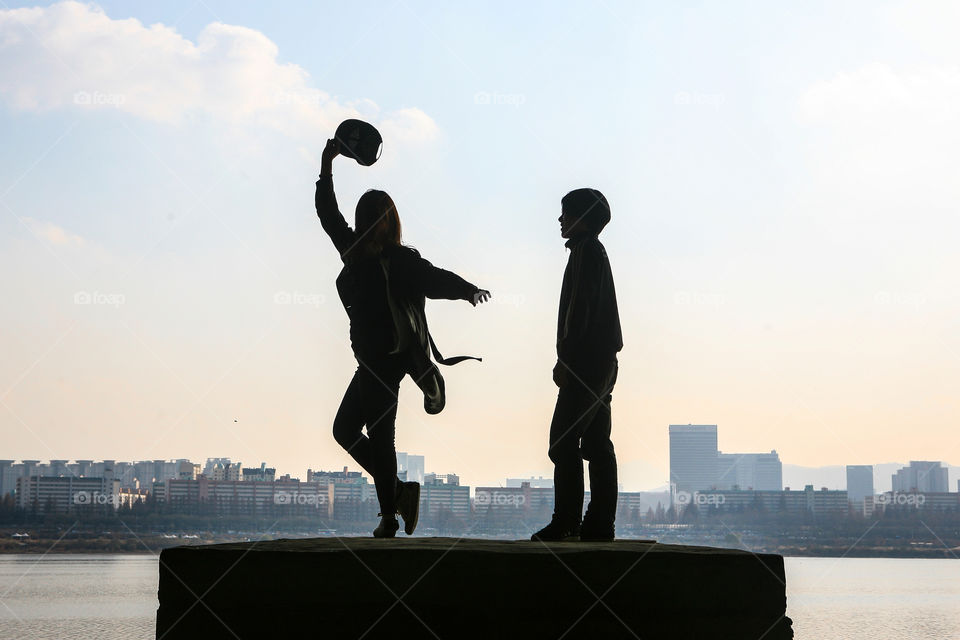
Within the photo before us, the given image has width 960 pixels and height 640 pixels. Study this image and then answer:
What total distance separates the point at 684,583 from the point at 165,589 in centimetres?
242

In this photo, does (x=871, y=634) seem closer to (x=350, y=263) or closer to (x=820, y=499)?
(x=350, y=263)

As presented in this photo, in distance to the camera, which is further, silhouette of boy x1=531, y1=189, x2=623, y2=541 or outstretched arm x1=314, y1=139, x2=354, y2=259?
outstretched arm x1=314, y1=139, x2=354, y2=259

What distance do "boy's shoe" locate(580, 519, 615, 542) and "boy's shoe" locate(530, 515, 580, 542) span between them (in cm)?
5

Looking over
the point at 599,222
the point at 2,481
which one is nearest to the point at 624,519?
the point at 2,481

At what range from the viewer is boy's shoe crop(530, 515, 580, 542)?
20.9 ft

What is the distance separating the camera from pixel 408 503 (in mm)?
6484

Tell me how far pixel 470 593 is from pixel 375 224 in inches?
113

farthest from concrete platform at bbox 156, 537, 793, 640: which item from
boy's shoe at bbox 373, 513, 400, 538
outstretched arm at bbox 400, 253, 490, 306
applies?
outstretched arm at bbox 400, 253, 490, 306

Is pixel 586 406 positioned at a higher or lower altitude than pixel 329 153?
lower

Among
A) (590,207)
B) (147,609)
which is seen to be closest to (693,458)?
(147,609)

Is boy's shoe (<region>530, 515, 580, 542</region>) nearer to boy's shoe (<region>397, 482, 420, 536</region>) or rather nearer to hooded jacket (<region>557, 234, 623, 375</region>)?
boy's shoe (<region>397, 482, 420, 536</region>)

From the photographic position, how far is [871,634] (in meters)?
53.7

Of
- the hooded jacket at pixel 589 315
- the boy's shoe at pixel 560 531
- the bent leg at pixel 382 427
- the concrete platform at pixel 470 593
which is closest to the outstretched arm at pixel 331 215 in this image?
the bent leg at pixel 382 427

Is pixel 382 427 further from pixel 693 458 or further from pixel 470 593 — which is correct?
pixel 693 458
